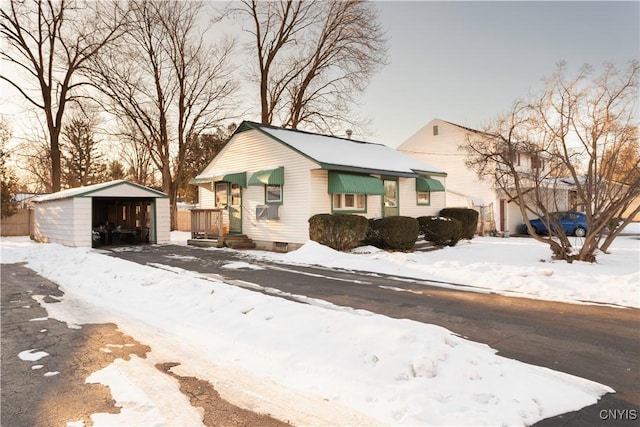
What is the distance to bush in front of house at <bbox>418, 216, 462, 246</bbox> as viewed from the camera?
57.2ft

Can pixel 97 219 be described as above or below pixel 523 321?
above

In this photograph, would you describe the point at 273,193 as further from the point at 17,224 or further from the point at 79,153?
the point at 79,153

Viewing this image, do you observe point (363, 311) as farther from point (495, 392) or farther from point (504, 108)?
point (504, 108)

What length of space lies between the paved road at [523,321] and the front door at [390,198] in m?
7.73

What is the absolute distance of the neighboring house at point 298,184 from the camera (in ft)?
49.1

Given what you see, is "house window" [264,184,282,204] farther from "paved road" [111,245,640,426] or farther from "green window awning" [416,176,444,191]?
"green window awning" [416,176,444,191]

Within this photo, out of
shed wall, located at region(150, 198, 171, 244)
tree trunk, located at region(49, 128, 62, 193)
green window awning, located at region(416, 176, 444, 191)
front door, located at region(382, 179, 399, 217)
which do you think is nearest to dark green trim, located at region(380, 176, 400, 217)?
front door, located at region(382, 179, 399, 217)

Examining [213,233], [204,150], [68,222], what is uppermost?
[204,150]

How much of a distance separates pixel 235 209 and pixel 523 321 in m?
14.0

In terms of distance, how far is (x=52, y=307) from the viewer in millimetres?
6727

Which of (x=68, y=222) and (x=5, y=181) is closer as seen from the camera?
(x=68, y=222)

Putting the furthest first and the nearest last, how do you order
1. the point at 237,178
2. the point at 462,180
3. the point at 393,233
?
the point at 462,180, the point at 237,178, the point at 393,233

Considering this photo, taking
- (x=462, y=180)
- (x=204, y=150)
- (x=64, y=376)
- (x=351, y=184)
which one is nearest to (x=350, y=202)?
(x=351, y=184)

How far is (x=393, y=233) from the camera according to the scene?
15.1 metres
